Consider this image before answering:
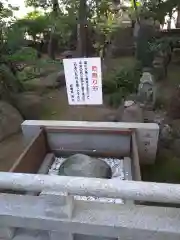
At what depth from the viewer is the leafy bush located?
5.42 metres

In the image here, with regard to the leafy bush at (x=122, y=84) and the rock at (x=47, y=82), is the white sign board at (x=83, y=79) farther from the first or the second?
the rock at (x=47, y=82)

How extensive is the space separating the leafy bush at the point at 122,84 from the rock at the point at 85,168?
99.1 inches

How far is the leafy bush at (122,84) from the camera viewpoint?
542 cm

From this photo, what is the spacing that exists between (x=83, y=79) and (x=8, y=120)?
1.98m

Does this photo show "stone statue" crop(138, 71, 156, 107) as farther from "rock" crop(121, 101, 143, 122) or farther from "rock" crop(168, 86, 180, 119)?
"rock" crop(121, 101, 143, 122)

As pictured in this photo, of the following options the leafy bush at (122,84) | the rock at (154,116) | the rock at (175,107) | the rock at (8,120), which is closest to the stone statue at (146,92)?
the rock at (154,116)

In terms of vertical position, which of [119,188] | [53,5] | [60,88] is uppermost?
[53,5]

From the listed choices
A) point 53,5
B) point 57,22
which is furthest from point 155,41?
point 53,5

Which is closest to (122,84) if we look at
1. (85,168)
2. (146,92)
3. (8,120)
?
(146,92)

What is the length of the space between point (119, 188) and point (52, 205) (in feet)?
0.95

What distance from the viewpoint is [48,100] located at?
214 inches

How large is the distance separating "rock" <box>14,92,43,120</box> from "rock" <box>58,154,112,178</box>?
6.93 feet

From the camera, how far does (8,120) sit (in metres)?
4.22

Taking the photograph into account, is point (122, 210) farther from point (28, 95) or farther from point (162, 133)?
point (28, 95)
